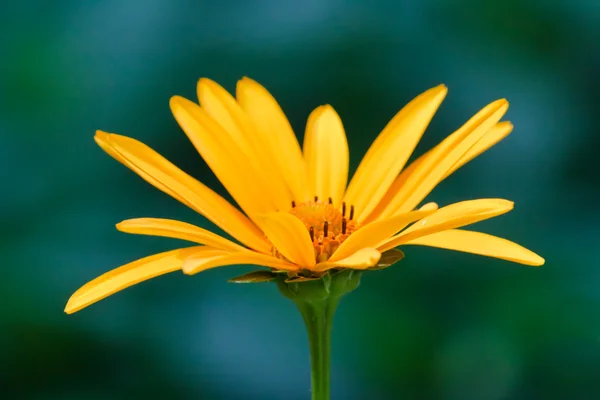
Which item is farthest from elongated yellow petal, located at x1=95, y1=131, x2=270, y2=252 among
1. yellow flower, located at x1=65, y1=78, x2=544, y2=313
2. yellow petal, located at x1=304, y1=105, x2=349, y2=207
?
yellow petal, located at x1=304, y1=105, x2=349, y2=207

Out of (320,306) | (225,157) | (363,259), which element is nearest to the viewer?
(363,259)

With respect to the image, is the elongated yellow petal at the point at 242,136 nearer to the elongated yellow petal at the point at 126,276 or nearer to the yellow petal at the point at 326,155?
the yellow petal at the point at 326,155

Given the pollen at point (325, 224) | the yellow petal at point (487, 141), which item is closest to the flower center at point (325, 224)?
the pollen at point (325, 224)

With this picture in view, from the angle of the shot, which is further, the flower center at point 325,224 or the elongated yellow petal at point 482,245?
the flower center at point 325,224

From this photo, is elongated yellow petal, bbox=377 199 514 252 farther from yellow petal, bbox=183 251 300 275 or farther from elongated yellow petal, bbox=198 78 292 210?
elongated yellow petal, bbox=198 78 292 210

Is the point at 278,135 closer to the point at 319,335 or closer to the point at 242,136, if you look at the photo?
the point at 242,136

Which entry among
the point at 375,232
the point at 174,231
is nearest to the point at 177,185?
the point at 174,231

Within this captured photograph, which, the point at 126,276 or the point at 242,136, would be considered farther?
the point at 242,136
